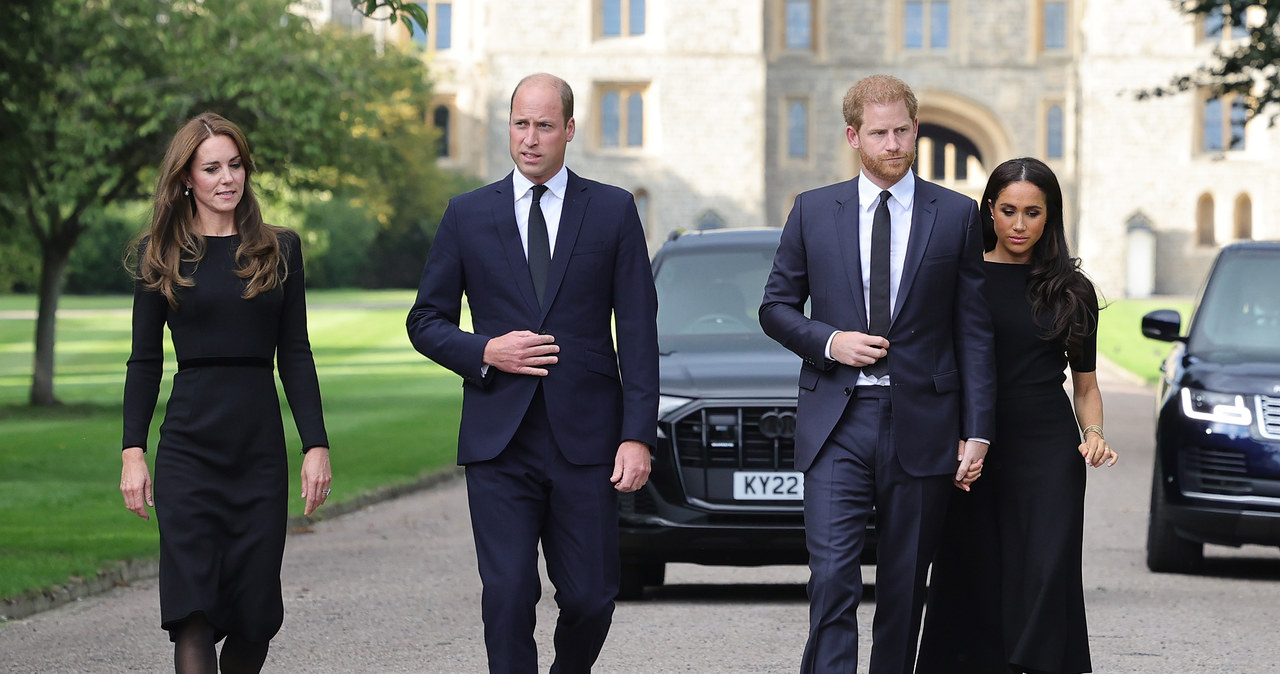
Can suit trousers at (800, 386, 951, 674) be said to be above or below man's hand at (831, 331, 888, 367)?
below

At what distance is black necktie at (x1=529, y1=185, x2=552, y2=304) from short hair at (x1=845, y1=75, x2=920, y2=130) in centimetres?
91

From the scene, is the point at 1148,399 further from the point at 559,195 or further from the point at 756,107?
the point at 756,107

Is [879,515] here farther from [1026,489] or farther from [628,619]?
[628,619]

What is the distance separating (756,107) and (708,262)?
5457cm

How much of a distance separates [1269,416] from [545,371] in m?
5.65

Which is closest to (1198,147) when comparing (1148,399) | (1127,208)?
(1127,208)

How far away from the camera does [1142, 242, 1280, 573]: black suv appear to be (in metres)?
9.24

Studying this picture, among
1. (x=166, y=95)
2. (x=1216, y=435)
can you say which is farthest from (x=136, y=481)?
(x=166, y=95)

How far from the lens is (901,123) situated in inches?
200

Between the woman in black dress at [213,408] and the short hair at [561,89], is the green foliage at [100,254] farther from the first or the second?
the short hair at [561,89]

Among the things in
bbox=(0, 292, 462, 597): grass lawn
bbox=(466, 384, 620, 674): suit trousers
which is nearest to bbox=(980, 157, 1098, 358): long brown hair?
bbox=(466, 384, 620, 674): suit trousers

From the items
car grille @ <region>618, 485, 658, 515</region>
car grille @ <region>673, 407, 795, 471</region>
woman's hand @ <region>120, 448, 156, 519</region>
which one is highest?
woman's hand @ <region>120, 448, 156, 519</region>

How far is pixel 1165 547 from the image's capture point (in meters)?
9.78

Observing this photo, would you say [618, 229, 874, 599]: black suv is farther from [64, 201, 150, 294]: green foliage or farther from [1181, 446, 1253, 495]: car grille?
[64, 201, 150, 294]: green foliage
